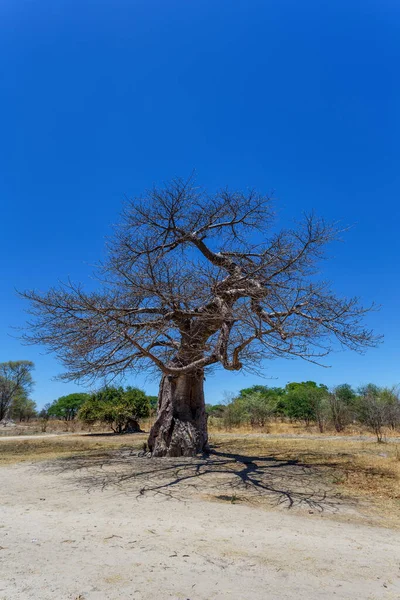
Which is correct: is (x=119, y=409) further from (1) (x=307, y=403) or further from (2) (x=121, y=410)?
(1) (x=307, y=403)

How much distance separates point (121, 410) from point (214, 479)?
1500 centimetres

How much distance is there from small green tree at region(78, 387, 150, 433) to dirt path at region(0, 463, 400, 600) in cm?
1577

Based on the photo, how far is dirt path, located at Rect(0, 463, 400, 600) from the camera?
9.14ft

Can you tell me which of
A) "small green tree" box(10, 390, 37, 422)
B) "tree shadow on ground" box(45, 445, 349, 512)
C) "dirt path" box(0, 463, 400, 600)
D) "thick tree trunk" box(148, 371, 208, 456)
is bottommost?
"dirt path" box(0, 463, 400, 600)

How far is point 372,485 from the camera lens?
264 inches

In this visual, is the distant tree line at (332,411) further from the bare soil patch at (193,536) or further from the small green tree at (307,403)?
the bare soil patch at (193,536)

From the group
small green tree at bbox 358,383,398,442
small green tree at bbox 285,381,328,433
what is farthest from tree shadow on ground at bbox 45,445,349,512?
small green tree at bbox 285,381,328,433

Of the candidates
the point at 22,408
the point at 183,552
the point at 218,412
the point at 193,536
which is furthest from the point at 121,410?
the point at 22,408

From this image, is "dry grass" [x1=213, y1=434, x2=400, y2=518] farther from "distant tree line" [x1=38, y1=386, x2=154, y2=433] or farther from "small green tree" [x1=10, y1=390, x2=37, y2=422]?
"small green tree" [x1=10, y1=390, x2=37, y2=422]

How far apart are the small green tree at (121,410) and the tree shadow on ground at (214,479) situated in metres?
11.6

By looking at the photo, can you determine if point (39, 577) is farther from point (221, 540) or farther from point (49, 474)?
point (49, 474)

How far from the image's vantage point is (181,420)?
9969 millimetres

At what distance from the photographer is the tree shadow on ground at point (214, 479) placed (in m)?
5.91

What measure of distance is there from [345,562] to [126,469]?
571cm
